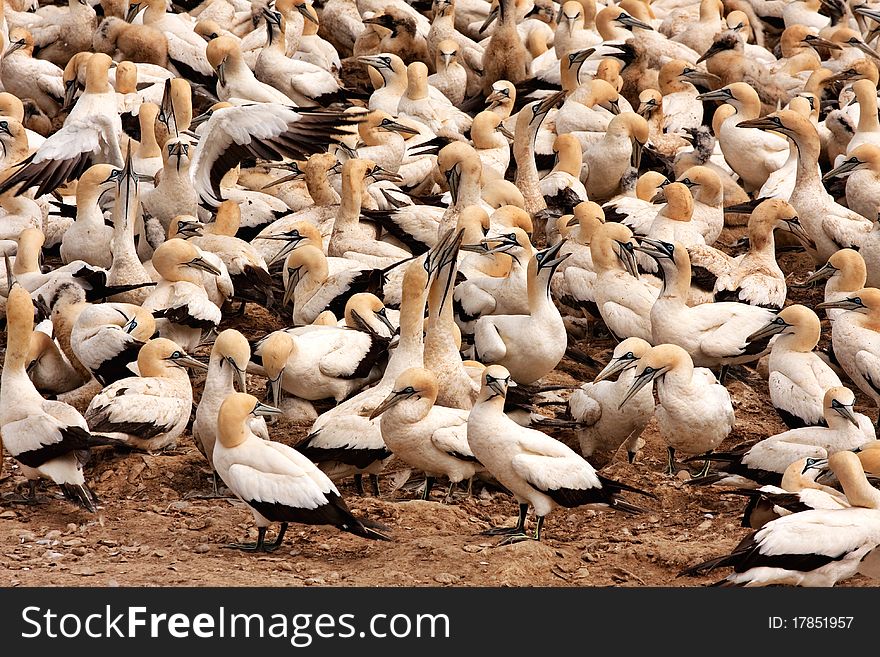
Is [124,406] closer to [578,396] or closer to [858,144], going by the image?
[578,396]

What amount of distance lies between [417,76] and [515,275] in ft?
12.9

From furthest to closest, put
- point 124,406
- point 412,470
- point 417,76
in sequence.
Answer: point 417,76, point 412,470, point 124,406

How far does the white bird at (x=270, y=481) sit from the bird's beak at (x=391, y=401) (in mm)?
512

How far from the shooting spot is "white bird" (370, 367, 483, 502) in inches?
304

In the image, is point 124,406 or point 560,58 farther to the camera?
point 560,58

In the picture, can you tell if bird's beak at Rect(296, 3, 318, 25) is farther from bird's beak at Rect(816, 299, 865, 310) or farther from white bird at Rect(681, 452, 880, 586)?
white bird at Rect(681, 452, 880, 586)

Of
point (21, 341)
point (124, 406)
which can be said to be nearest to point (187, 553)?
point (124, 406)

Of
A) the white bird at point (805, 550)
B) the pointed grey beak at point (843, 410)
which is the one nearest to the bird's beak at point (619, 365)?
the pointed grey beak at point (843, 410)

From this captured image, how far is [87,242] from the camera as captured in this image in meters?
10.6

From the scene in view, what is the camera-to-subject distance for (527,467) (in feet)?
24.0

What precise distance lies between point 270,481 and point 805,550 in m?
2.41

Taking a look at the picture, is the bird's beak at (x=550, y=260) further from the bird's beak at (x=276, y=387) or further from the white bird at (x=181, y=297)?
the white bird at (x=181, y=297)

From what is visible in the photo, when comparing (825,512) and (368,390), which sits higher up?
(825,512)

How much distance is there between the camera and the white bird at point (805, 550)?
655 cm
